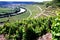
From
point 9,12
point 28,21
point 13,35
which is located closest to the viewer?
point 13,35

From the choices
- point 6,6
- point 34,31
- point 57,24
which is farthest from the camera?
point 6,6

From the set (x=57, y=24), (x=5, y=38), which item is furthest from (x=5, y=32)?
(x=57, y=24)

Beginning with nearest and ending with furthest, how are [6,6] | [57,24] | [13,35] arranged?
[57,24], [13,35], [6,6]

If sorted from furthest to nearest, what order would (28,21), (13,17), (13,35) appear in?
1. (13,17)
2. (28,21)
3. (13,35)

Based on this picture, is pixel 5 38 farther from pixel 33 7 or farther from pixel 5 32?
pixel 33 7

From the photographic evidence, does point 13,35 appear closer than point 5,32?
Yes

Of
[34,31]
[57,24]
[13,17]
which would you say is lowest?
[13,17]

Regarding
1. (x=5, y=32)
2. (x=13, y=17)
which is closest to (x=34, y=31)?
(x=5, y=32)

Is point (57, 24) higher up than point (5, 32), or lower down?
higher up

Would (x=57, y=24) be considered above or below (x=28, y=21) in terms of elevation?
above
